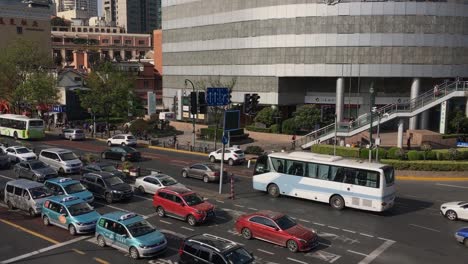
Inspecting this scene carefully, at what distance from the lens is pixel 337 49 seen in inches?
2457

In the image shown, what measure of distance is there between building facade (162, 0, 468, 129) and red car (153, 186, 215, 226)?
3007cm

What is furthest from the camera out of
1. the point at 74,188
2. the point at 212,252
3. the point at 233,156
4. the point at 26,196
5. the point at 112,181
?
the point at 233,156

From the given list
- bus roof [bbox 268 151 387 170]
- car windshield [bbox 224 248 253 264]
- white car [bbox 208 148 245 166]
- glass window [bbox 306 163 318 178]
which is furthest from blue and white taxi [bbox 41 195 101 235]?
white car [bbox 208 148 245 166]

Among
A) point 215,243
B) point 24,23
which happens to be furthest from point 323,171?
point 24,23

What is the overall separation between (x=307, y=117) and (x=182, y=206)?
116ft

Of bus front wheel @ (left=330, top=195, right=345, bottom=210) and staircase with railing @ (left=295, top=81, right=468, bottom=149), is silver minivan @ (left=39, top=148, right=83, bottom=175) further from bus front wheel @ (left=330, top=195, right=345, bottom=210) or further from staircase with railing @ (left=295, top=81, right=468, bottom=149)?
staircase with railing @ (left=295, top=81, right=468, bottom=149)

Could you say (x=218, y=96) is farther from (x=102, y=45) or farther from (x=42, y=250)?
(x=102, y=45)

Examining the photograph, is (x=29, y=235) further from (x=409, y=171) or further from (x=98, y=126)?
(x=98, y=126)

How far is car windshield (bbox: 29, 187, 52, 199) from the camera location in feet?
89.6

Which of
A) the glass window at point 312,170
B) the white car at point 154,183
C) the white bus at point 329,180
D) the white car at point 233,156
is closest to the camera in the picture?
the white bus at point 329,180

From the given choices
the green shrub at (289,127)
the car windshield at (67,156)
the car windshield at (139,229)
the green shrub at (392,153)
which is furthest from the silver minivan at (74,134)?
the car windshield at (139,229)

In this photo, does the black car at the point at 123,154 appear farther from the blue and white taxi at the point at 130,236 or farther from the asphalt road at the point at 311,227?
the blue and white taxi at the point at 130,236

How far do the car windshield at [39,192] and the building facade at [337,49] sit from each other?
3326 cm

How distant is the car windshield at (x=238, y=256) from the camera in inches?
701
